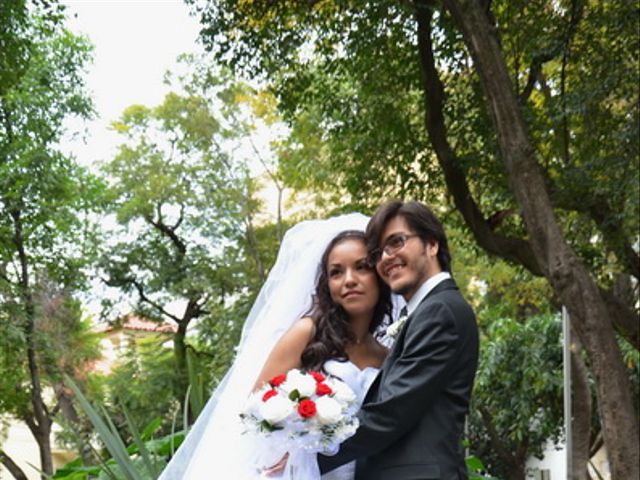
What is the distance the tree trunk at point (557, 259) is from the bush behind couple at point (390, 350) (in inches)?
240

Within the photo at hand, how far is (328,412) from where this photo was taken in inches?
140

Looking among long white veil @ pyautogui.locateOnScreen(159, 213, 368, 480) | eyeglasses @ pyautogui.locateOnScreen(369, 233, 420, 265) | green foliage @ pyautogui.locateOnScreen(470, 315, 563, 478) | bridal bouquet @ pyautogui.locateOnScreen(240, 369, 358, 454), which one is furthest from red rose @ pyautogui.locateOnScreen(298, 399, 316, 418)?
green foliage @ pyautogui.locateOnScreen(470, 315, 563, 478)

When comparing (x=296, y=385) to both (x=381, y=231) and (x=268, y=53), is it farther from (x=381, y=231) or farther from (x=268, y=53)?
(x=268, y=53)

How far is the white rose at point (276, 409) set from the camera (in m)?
3.60

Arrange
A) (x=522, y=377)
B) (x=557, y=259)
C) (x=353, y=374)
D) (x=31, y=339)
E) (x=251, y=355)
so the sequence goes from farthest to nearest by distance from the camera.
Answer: (x=522, y=377) < (x=31, y=339) < (x=557, y=259) < (x=251, y=355) < (x=353, y=374)

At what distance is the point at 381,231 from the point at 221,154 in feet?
86.1

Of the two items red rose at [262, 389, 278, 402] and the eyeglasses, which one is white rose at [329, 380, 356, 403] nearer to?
red rose at [262, 389, 278, 402]

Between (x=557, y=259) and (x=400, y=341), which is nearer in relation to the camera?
(x=400, y=341)

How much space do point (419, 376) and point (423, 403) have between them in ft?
0.31

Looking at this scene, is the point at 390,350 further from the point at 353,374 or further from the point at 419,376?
the point at 419,376

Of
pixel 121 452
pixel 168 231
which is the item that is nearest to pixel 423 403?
pixel 121 452

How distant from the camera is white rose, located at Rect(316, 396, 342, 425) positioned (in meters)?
3.56

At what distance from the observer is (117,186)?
103 ft

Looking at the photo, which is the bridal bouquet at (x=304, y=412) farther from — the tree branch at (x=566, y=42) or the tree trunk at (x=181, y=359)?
the tree trunk at (x=181, y=359)
